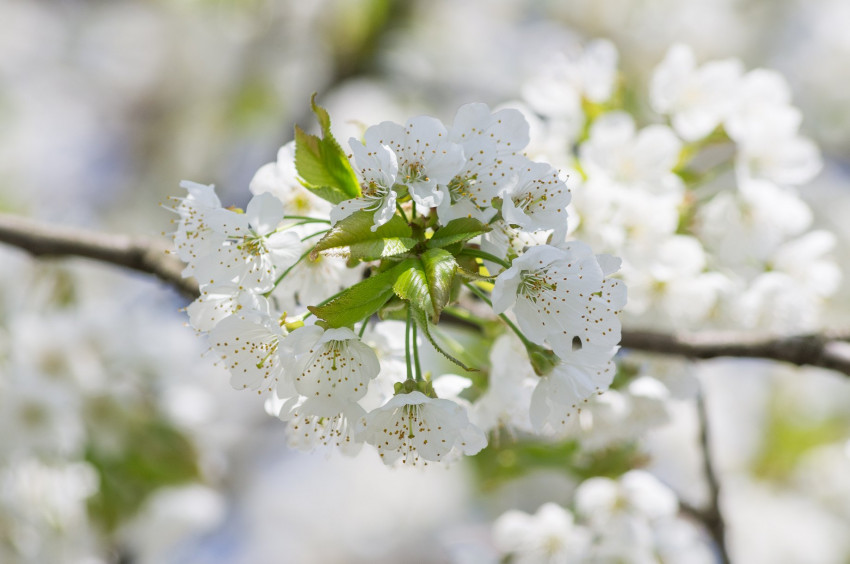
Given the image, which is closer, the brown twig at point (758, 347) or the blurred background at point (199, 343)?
the brown twig at point (758, 347)

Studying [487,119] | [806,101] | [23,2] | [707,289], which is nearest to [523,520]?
[707,289]

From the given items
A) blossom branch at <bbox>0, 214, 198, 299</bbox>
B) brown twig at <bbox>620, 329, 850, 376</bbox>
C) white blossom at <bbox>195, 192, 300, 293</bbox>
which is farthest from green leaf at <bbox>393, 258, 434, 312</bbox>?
blossom branch at <bbox>0, 214, 198, 299</bbox>

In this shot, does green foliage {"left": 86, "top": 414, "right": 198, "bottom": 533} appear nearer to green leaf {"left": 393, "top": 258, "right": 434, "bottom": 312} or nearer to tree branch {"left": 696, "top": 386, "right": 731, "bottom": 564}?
tree branch {"left": 696, "top": 386, "right": 731, "bottom": 564}

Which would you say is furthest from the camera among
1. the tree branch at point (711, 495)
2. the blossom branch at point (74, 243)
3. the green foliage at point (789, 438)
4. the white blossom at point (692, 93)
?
the green foliage at point (789, 438)

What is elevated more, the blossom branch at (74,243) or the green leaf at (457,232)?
the blossom branch at (74,243)

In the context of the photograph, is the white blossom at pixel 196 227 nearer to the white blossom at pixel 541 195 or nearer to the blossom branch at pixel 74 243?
the white blossom at pixel 541 195

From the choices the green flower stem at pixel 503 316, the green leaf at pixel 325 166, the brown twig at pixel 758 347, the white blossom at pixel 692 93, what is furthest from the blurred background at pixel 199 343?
the green leaf at pixel 325 166

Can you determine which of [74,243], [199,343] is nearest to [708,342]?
[74,243]
